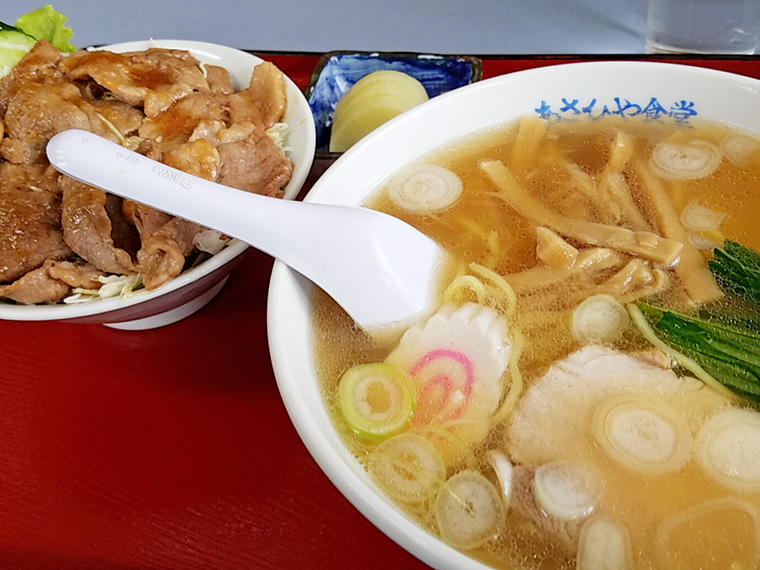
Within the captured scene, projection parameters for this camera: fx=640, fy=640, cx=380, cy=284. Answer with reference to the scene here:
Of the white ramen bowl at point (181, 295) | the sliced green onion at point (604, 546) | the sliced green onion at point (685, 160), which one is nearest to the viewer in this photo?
the sliced green onion at point (604, 546)

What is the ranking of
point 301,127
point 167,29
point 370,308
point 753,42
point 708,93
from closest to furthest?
point 370,308 < point 708,93 < point 301,127 < point 753,42 < point 167,29

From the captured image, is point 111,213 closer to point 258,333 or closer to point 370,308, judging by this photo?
point 258,333

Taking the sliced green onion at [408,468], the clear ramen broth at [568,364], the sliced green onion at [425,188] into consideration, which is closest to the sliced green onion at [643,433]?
the clear ramen broth at [568,364]

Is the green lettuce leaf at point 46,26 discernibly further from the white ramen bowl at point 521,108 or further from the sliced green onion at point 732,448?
the sliced green onion at point 732,448

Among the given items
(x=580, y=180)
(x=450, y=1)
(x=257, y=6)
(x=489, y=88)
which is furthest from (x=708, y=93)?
(x=257, y=6)

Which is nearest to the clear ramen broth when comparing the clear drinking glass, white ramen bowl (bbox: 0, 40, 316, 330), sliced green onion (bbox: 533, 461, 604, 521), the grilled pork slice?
sliced green onion (bbox: 533, 461, 604, 521)

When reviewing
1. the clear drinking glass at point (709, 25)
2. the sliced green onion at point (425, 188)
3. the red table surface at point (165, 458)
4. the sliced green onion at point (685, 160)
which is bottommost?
the red table surface at point (165, 458)
